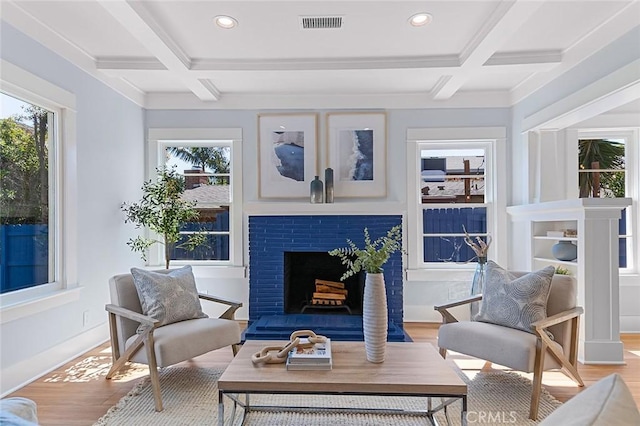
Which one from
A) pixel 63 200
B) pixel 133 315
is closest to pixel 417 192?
pixel 133 315

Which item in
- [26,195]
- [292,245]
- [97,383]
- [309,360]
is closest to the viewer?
[309,360]

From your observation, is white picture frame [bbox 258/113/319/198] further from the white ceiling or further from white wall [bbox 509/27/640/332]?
white wall [bbox 509/27/640/332]

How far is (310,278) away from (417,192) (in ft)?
5.21

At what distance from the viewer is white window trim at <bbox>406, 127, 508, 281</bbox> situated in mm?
4438

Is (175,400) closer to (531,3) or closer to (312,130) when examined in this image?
(312,130)

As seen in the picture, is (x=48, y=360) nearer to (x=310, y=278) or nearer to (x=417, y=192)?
(x=310, y=278)

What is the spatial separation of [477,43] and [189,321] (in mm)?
3031

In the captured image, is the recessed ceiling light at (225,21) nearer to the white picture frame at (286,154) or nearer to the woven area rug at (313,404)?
the white picture frame at (286,154)

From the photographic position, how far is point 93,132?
3631 millimetres

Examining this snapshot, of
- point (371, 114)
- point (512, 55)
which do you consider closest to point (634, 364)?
point (512, 55)

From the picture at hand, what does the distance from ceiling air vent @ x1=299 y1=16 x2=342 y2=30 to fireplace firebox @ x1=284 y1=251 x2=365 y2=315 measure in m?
2.41

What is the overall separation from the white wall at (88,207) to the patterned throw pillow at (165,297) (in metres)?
0.80

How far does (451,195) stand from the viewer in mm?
4586

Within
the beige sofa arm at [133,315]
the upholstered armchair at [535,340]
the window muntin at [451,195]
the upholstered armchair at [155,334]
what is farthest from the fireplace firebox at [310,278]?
the beige sofa arm at [133,315]
